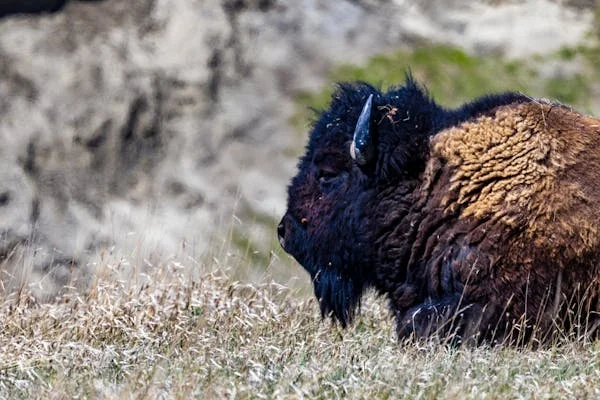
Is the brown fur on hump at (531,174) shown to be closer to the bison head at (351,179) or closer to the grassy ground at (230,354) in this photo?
the bison head at (351,179)

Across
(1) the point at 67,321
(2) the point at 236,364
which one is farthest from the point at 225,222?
(2) the point at 236,364

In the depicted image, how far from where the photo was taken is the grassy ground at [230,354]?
5.62 metres

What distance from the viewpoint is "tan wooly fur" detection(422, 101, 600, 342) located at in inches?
265

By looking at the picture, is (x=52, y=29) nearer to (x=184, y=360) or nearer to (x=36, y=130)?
(x=36, y=130)

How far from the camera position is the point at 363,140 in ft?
23.9

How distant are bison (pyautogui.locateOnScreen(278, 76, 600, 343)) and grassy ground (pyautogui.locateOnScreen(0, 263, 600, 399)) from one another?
0.25 m

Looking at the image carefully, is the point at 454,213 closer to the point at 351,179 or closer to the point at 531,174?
the point at 531,174

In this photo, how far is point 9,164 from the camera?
49.4 feet

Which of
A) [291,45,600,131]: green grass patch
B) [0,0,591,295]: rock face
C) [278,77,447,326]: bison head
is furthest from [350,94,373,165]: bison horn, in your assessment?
[291,45,600,131]: green grass patch

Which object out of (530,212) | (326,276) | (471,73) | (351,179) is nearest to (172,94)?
(471,73)

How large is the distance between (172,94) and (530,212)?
9686 mm

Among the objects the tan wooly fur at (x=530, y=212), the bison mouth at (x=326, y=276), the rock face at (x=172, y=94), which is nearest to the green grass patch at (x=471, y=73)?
the rock face at (x=172, y=94)

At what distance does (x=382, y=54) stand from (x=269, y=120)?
1578 millimetres

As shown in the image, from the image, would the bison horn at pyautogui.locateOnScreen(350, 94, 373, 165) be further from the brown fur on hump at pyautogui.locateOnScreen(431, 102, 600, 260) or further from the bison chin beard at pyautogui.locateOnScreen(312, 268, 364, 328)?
the bison chin beard at pyautogui.locateOnScreen(312, 268, 364, 328)
